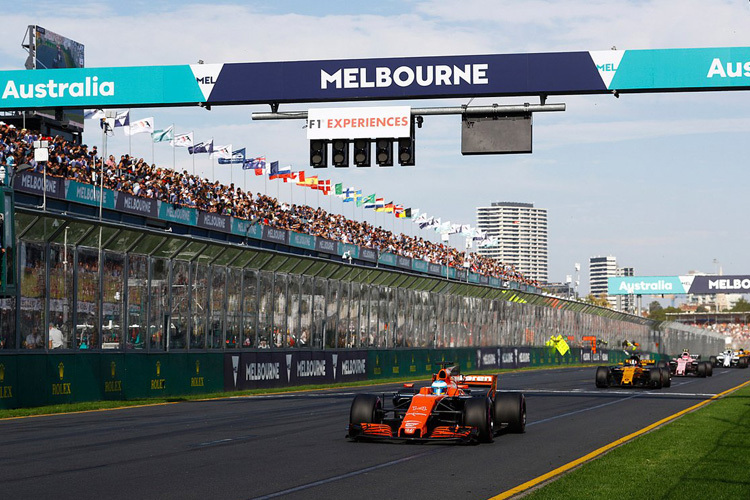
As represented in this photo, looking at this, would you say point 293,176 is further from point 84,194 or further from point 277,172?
point 84,194

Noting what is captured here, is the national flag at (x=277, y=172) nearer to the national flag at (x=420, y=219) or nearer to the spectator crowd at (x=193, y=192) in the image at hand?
the spectator crowd at (x=193, y=192)

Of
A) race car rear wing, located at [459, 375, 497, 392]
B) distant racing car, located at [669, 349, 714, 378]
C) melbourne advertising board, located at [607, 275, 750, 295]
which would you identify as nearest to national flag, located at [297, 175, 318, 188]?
distant racing car, located at [669, 349, 714, 378]

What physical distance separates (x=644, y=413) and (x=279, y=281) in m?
14.6

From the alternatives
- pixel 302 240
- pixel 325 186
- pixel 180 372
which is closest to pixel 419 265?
pixel 325 186

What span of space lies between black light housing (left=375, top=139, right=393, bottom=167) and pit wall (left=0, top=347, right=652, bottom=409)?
313 inches

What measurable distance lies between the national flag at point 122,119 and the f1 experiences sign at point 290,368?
1179 centimetres

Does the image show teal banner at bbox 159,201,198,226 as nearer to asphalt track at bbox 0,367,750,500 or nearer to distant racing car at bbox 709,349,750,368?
asphalt track at bbox 0,367,750,500

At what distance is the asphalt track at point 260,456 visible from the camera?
1009 centimetres

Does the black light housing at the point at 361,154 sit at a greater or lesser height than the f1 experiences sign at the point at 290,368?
greater

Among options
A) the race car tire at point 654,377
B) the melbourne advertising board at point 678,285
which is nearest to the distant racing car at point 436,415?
the race car tire at point 654,377

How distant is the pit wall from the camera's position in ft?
70.9

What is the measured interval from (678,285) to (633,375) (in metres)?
88.3

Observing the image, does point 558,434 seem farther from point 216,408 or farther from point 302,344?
point 302,344

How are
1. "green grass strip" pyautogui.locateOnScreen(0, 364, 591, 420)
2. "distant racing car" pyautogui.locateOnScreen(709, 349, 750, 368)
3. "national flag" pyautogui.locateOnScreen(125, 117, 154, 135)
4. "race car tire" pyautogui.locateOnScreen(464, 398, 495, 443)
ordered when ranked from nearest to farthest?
"race car tire" pyautogui.locateOnScreen(464, 398, 495, 443)
"green grass strip" pyautogui.locateOnScreen(0, 364, 591, 420)
"national flag" pyautogui.locateOnScreen(125, 117, 154, 135)
"distant racing car" pyautogui.locateOnScreen(709, 349, 750, 368)
